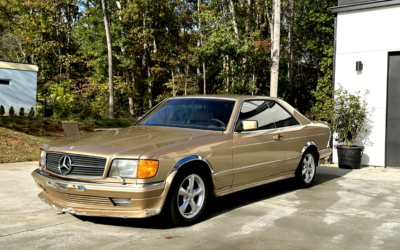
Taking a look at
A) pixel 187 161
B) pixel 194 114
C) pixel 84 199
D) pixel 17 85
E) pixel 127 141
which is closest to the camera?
pixel 84 199

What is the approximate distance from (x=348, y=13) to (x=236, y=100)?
7262 mm

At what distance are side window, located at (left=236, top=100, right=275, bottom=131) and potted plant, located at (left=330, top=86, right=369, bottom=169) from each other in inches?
193

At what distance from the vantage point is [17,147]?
13.0 m

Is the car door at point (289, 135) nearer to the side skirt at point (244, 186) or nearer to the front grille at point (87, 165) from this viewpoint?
the side skirt at point (244, 186)

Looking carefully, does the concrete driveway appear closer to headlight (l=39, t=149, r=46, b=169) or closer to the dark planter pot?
headlight (l=39, t=149, r=46, b=169)

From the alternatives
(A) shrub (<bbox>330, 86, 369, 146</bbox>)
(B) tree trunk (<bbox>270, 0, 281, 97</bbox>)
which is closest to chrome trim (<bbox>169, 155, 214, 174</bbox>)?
(A) shrub (<bbox>330, 86, 369, 146</bbox>)

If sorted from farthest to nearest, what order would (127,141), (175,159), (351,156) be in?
(351,156) → (127,141) → (175,159)

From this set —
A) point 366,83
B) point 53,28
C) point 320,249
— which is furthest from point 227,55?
point 320,249

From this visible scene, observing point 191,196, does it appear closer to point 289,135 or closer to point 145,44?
point 289,135

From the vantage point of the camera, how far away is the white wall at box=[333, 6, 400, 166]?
11.2m

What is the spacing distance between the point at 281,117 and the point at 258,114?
2.40ft

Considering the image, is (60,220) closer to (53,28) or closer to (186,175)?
(186,175)

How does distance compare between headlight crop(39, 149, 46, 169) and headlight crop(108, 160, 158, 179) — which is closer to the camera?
headlight crop(108, 160, 158, 179)

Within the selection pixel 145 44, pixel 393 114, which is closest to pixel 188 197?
pixel 393 114
